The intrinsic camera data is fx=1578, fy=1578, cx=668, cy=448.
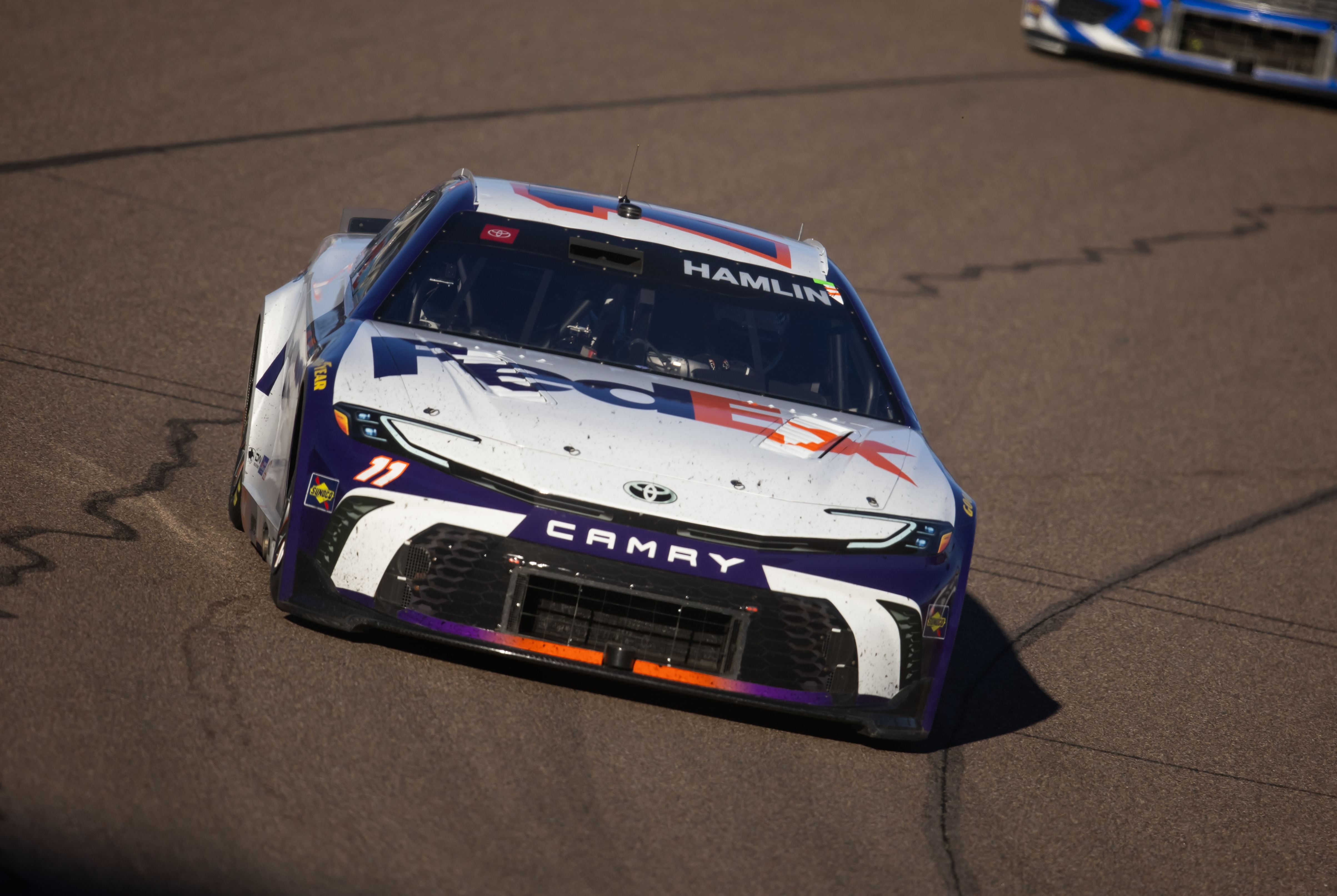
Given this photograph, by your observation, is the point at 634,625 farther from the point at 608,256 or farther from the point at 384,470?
the point at 608,256

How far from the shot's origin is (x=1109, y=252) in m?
12.0

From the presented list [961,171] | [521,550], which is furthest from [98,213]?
[961,171]

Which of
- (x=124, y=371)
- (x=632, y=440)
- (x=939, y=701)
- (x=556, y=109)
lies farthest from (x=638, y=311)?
(x=556, y=109)

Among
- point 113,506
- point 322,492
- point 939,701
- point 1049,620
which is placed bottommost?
point 1049,620

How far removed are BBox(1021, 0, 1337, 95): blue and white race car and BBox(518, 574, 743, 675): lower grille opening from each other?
40.4ft

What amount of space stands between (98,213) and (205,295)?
126 centimetres

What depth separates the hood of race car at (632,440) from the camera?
4.48 meters

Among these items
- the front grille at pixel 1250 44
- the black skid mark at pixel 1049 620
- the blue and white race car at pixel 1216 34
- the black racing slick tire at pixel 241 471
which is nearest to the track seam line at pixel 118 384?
the black racing slick tire at pixel 241 471

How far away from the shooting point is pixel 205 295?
8562 millimetres

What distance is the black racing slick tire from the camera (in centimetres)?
542

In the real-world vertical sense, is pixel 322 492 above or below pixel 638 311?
below

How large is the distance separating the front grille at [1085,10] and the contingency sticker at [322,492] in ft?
42.0

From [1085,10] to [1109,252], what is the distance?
4.53m

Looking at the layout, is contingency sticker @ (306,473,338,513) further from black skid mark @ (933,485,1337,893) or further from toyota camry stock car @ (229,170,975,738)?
black skid mark @ (933,485,1337,893)
